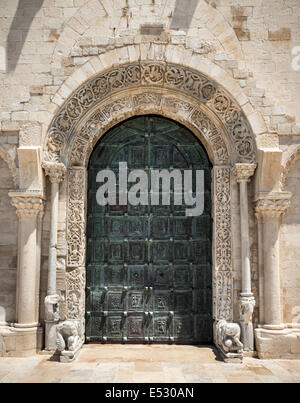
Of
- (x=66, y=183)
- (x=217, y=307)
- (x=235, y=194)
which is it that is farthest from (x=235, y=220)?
(x=66, y=183)

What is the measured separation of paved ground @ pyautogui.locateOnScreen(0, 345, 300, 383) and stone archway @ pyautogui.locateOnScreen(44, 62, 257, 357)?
2.58ft

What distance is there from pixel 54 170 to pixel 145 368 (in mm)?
3594

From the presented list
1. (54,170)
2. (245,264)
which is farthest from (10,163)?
(245,264)

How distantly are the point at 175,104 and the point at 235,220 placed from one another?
94.9 inches

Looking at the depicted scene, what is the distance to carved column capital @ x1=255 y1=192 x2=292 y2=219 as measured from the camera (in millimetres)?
7039

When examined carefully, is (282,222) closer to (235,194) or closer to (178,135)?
(235,194)

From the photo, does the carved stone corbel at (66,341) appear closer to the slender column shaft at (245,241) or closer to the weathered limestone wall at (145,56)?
the weathered limestone wall at (145,56)

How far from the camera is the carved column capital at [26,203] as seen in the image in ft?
23.2

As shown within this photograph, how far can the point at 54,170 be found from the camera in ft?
23.7

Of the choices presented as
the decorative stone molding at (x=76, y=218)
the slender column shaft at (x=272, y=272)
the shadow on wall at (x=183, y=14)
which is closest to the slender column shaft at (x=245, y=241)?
the slender column shaft at (x=272, y=272)

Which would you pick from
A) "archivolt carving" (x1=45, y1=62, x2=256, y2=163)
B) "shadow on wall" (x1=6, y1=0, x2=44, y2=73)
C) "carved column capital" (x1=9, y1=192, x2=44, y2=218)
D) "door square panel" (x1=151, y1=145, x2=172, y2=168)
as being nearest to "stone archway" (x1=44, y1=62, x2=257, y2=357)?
"archivolt carving" (x1=45, y1=62, x2=256, y2=163)

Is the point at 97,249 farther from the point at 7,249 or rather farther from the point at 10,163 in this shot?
the point at 10,163

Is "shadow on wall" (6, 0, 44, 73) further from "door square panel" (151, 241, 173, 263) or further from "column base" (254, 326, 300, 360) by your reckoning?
"column base" (254, 326, 300, 360)

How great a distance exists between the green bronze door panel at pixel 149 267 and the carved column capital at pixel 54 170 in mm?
723
